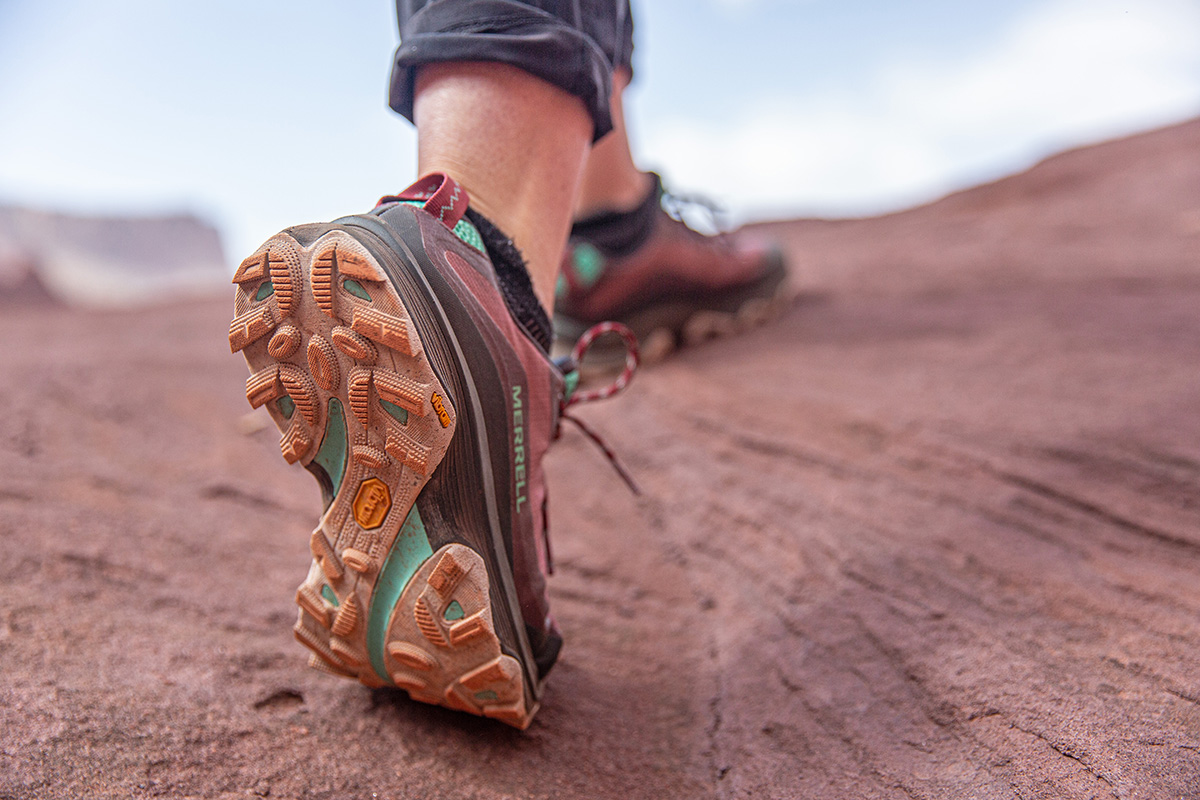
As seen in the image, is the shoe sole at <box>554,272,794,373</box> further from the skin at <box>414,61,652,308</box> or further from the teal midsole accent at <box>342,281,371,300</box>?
the teal midsole accent at <box>342,281,371,300</box>

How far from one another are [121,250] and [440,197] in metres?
16.7

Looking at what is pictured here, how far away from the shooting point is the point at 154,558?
111cm

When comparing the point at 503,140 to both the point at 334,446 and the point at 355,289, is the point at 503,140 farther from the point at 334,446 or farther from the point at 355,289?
the point at 334,446

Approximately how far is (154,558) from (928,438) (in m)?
1.32

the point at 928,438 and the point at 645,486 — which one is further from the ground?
the point at 928,438

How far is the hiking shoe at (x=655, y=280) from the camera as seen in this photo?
1.99 m

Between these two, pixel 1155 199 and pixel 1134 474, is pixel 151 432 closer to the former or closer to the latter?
pixel 1134 474

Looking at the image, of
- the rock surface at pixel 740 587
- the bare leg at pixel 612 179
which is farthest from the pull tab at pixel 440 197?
the bare leg at pixel 612 179

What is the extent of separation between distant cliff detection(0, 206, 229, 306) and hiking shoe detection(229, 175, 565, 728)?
35.7 ft

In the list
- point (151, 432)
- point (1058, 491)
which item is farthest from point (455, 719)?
point (151, 432)

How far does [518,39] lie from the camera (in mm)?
791

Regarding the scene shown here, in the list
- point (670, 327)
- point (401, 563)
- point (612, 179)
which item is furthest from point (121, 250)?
point (401, 563)

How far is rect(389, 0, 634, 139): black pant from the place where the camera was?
0.80m

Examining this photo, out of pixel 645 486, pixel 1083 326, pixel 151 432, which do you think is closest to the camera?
pixel 645 486
